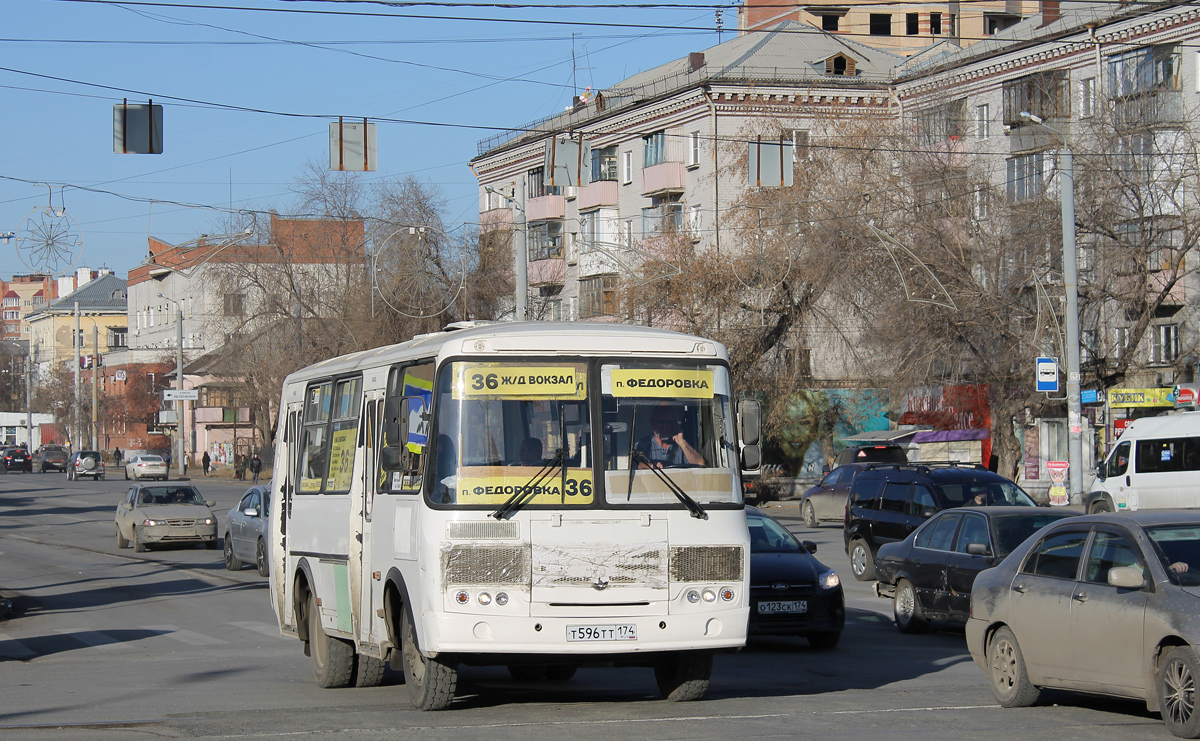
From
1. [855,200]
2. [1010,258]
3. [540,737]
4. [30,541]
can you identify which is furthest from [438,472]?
[855,200]

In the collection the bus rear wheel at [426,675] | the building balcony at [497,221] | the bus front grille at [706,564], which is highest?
the building balcony at [497,221]

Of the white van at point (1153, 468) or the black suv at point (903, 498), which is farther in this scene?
the white van at point (1153, 468)

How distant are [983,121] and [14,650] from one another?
149ft

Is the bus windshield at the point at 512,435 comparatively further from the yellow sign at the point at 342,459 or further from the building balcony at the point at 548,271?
the building balcony at the point at 548,271

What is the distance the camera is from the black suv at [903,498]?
20.3 meters

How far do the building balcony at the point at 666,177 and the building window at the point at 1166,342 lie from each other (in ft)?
74.4

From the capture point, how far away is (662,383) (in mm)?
9930

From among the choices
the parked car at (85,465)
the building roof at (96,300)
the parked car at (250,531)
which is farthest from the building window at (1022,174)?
the building roof at (96,300)

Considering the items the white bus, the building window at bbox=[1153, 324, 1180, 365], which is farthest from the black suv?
the building window at bbox=[1153, 324, 1180, 365]

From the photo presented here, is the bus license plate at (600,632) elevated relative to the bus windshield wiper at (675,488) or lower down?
lower down

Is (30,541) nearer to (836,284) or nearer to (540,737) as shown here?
(836,284)

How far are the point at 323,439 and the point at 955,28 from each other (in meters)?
67.4

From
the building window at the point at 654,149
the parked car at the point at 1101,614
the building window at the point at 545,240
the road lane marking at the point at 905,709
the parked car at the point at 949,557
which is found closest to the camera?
the parked car at the point at 1101,614

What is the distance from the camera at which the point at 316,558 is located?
12188 millimetres
